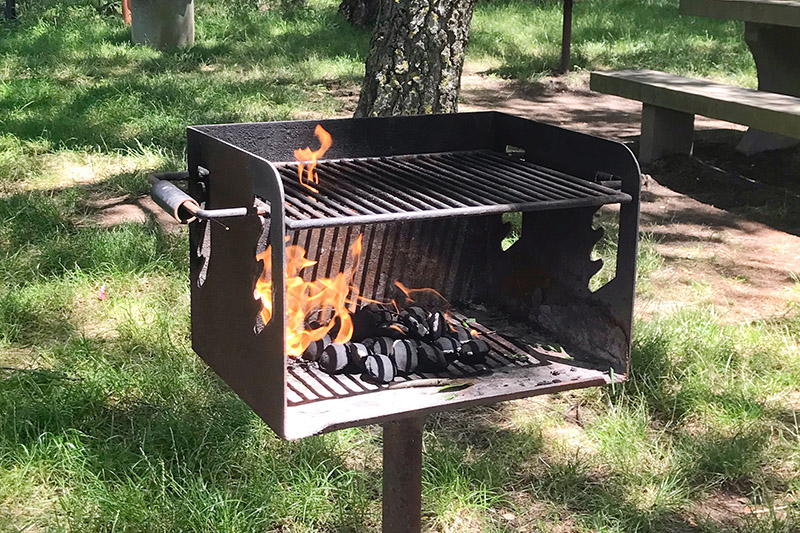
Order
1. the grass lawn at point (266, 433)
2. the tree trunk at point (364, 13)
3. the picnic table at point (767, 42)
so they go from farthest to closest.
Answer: the tree trunk at point (364, 13) → the picnic table at point (767, 42) → the grass lawn at point (266, 433)

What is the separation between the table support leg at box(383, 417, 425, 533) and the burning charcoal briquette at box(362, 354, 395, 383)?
4.3 inches

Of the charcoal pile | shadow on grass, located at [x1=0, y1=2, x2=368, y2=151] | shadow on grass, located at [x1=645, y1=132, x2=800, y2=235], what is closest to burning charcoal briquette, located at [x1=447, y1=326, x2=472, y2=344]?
the charcoal pile

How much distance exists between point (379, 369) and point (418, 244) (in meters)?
0.71

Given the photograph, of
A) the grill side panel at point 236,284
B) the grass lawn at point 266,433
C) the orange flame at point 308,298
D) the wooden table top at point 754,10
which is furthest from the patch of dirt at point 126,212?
the wooden table top at point 754,10

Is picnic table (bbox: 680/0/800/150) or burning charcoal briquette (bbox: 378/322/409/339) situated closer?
burning charcoal briquette (bbox: 378/322/409/339)

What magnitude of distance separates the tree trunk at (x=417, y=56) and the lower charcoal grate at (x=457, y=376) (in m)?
2.55

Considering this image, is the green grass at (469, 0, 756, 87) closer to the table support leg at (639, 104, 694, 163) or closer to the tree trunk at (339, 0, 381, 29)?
the tree trunk at (339, 0, 381, 29)

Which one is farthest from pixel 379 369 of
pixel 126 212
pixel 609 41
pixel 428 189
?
pixel 609 41

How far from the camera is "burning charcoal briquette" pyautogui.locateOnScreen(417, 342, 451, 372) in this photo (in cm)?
225

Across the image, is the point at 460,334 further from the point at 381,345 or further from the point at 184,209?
the point at 184,209

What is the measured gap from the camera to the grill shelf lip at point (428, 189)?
1.97 meters

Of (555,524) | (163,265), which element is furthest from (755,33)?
(555,524)

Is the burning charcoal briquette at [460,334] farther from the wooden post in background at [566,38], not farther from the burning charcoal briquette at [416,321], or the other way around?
the wooden post in background at [566,38]

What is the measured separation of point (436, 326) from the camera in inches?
95.7
